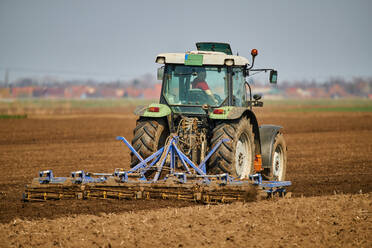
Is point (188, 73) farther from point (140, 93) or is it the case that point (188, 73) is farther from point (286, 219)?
point (140, 93)

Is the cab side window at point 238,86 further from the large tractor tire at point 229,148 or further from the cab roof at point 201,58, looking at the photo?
the large tractor tire at point 229,148

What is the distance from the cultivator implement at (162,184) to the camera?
348 inches

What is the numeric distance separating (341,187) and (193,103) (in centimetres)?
366

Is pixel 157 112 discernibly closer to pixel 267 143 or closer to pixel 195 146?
pixel 195 146

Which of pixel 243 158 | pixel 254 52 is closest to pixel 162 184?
pixel 243 158

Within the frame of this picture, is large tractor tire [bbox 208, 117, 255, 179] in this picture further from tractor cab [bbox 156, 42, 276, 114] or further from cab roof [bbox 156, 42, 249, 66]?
cab roof [bbox 156, 42, 249, 66]

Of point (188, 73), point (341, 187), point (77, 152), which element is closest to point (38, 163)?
point (77, 152)

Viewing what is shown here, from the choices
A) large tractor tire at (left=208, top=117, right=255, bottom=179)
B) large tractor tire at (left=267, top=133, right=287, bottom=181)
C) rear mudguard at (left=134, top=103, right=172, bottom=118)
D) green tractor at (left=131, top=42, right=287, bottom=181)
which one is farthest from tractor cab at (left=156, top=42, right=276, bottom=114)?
large tractor tire at (left=267, top=133, right=287, bottom=181)

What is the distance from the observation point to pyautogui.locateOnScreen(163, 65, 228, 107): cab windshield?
10359mm

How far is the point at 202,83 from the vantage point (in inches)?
411

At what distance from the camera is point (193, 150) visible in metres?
9.95

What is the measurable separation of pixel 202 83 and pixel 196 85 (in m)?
0.11

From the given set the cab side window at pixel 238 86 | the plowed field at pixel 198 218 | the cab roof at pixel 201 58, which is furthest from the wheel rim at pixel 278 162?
the cab roof at pixel 201 58

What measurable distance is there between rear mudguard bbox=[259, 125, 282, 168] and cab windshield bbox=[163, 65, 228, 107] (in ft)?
4.63
